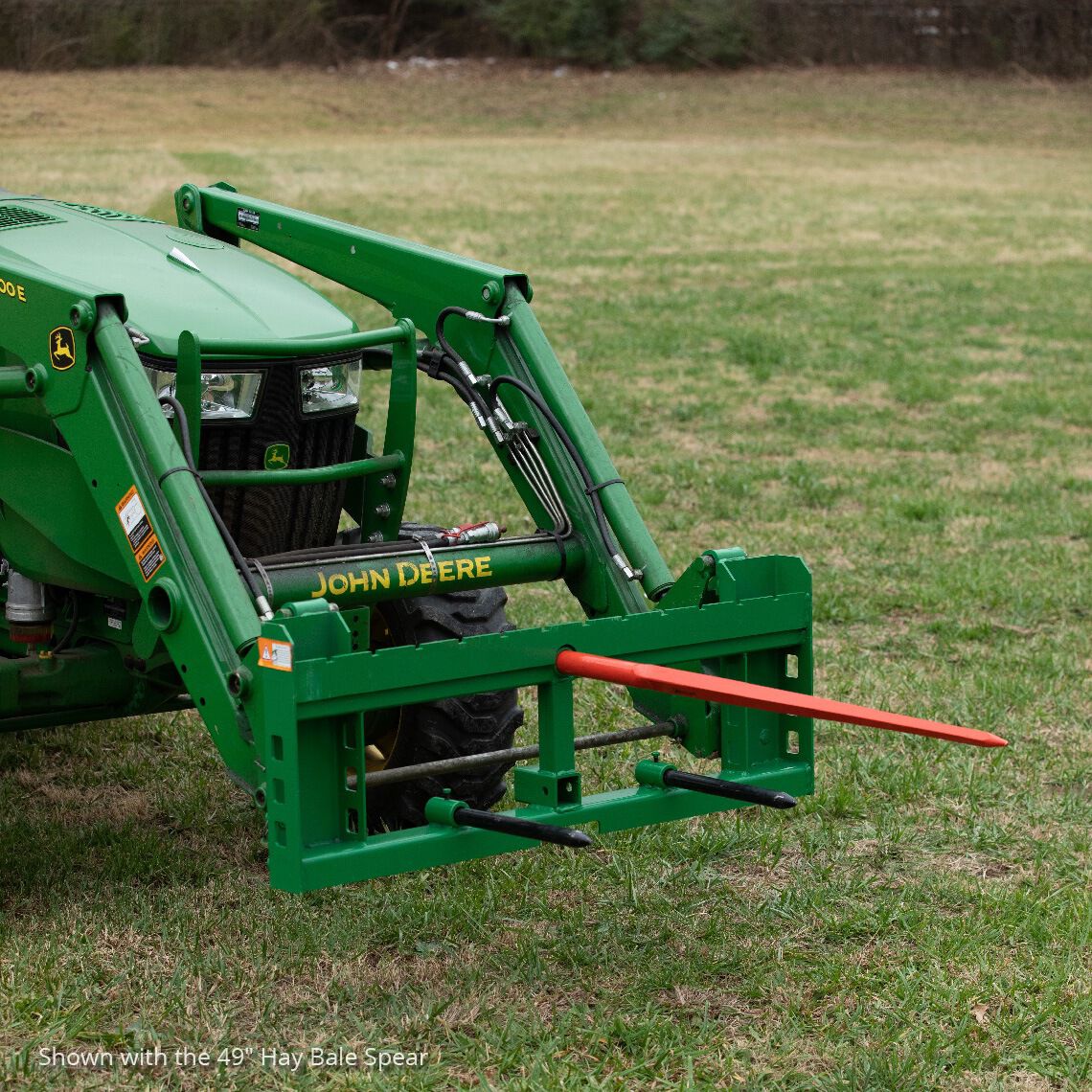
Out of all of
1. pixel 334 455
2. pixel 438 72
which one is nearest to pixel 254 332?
pixel 334 455

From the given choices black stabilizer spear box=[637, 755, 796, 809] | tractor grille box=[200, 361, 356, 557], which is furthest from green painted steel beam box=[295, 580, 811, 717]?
tractor grille box=[200, 361, 356, 557]

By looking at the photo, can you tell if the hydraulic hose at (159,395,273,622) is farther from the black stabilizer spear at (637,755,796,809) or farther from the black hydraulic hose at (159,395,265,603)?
the black stabilizer spear at (637,755,796,809)

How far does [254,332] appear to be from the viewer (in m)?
3.96

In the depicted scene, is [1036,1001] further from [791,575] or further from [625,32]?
[625,32]

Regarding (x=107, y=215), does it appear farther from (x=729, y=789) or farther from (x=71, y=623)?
(x=729, y=789)

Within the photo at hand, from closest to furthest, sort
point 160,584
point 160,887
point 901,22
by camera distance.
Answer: point 160,584 < point 160,887 < point 901,22

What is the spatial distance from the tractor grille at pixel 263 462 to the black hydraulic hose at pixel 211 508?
19cm

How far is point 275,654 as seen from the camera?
317 centimetres

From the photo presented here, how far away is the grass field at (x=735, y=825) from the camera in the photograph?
11.0 feet

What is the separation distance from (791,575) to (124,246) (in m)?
1.83

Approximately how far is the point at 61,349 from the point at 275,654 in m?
0.93

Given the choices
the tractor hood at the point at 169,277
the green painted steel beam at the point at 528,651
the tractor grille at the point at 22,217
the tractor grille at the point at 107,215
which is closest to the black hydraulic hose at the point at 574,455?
the tractor hood at the point at 169,277

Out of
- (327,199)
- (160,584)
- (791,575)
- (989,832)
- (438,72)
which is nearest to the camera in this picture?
(160,584)

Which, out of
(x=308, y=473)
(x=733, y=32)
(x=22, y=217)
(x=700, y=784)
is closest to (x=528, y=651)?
(x=700, y=784)
